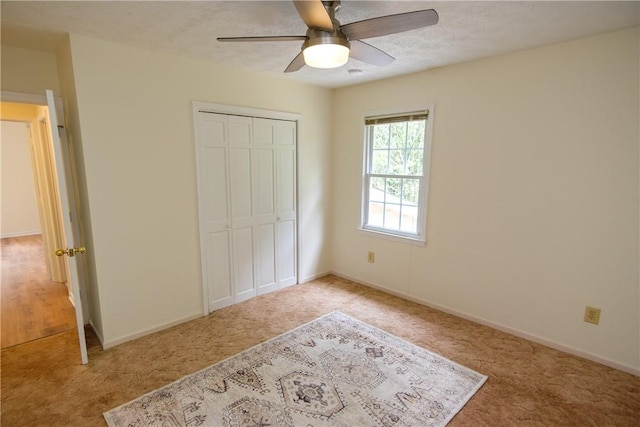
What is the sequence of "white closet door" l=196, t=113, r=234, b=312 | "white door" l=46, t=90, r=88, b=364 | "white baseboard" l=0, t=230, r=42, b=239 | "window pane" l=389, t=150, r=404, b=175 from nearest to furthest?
"white door" l=46, t=90, r=88, b=364 < "white closet door" l=196, t=113, r=234, b=312 < "window pane" l=389, t=150, r=404, b=175 < "white baseboard" l=0, t=230, r=42, b=239

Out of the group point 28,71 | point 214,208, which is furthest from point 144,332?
point 28,71

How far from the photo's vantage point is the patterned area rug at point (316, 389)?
1896mm

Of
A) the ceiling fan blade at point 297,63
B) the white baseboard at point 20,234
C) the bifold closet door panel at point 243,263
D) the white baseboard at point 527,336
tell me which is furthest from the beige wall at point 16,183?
the white baseboard at point 527,336

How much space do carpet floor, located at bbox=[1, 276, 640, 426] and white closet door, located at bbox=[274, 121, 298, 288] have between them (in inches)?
23.3

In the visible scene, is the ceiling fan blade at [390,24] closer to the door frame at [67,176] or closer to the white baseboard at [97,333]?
the door frame at [67,176]

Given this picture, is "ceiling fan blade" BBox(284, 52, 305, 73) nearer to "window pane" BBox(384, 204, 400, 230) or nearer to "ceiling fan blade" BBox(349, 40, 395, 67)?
"ceiling fan blade" BBox(349, 40, 395, 67)

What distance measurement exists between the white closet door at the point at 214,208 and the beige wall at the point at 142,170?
3.7 inches

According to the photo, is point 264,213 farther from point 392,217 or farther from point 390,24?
point 390,24

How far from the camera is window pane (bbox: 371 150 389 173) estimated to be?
3641 millimetres

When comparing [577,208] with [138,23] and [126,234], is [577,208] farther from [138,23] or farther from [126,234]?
[126,234]

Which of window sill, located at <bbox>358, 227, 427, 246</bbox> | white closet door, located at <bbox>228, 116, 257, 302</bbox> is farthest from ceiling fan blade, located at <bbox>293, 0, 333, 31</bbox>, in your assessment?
window sill, located at <bbox>358, 227, 427, 246</bbox>

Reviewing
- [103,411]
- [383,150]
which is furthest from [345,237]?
[103,411]

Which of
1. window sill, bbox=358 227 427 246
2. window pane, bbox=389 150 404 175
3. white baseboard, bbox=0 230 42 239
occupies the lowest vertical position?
white baseboard, bbox=0 230 42 239

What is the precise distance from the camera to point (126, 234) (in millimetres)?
2611
